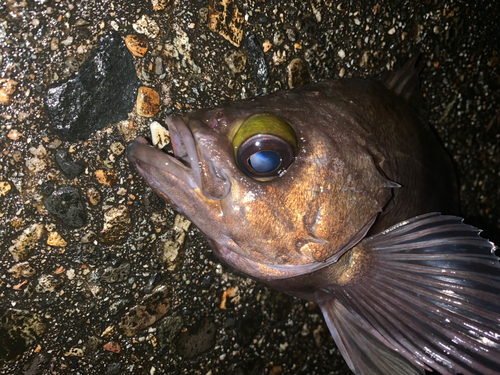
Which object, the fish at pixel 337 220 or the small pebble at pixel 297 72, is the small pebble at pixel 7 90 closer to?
the fish at pixel 337 220

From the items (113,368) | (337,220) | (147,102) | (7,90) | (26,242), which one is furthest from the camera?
(113,368)

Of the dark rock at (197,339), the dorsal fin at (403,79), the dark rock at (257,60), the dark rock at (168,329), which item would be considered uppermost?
the dark rock at (257,60)

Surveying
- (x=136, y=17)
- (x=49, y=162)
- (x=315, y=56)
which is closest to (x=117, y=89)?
(x=136, y=17)

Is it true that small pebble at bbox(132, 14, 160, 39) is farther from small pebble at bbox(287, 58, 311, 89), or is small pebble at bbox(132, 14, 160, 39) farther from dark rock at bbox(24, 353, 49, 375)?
→ dark rock at bbox(24, 353, 49, 375)

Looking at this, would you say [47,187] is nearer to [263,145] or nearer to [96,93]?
[96,93]

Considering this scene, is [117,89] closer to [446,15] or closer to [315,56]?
[315,56]

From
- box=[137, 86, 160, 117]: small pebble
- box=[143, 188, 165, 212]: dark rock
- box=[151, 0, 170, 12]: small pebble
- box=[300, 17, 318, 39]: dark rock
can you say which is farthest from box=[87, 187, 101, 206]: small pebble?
box=[300, 17, 318, 39]: dark rock

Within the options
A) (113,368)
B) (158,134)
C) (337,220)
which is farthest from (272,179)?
(113,368)

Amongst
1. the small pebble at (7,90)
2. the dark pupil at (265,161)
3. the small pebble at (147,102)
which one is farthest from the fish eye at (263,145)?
the small pebble at (7,90)
